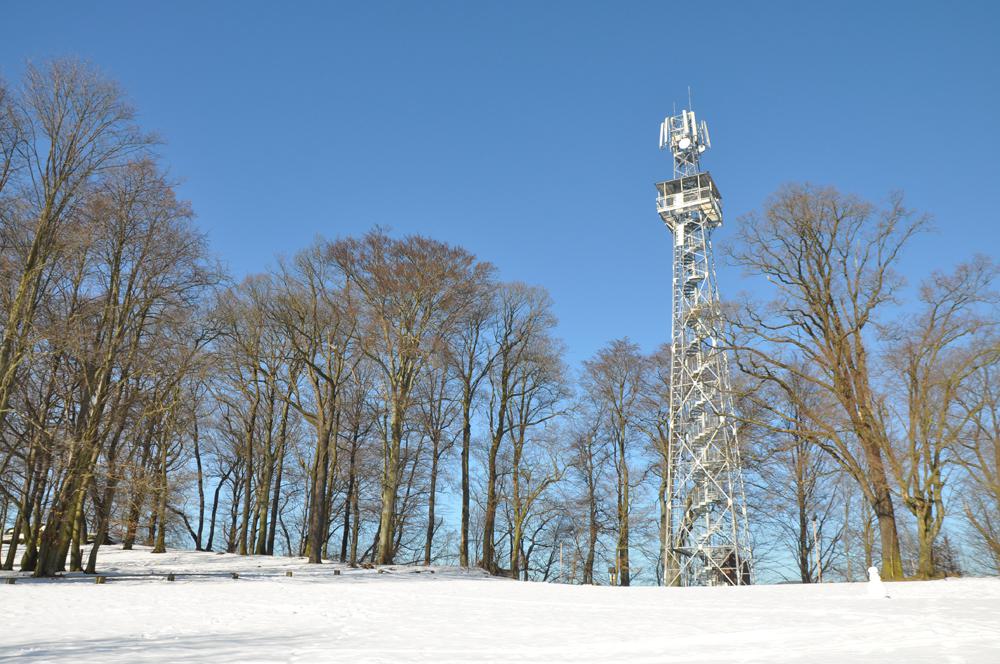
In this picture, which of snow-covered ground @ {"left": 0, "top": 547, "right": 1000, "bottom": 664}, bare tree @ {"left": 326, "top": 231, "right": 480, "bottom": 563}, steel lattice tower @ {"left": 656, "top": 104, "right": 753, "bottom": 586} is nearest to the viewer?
snow-covered ground @ {"left": 0, "top": 547, "right": 1000, "bottom": 664}

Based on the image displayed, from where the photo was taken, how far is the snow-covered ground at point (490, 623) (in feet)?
20.9

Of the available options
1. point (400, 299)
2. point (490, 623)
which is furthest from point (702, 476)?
point (490, 623)

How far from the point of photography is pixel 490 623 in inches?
364

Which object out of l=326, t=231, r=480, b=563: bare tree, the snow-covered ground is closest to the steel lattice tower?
l=326, t=231, r=480, b=563: bare tree

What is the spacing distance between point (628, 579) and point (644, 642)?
75.9 feet

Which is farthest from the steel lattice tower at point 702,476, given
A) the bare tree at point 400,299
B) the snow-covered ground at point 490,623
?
the snow-covered ground at point 490,623

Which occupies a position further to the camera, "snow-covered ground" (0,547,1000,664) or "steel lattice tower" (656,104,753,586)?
"steel lattice tower" (656,104,753,586)

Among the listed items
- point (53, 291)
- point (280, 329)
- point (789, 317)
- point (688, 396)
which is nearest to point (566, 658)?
point (789, 317)

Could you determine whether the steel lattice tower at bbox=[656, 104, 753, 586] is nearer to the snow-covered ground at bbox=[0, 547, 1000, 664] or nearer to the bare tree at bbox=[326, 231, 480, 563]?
the bare tree at bbox=[326, 231, 480, 563]

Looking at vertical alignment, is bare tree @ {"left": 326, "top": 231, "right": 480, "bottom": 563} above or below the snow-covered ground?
above

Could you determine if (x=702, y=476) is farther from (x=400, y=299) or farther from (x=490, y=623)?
(x=490, y=623)

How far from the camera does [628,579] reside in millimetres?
28812

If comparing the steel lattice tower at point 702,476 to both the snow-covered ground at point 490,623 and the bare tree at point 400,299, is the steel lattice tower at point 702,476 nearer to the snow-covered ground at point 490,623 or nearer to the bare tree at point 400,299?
the bare tree at point 400,299

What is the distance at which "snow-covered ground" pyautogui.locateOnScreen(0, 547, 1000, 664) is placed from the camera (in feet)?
20.9
